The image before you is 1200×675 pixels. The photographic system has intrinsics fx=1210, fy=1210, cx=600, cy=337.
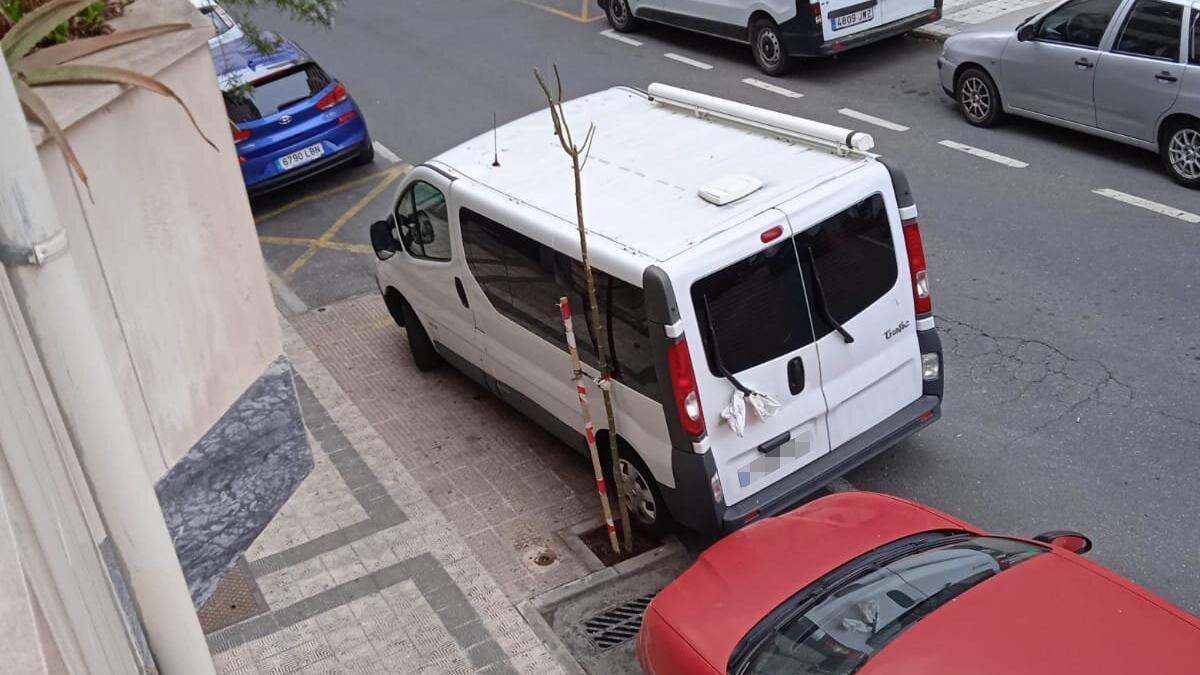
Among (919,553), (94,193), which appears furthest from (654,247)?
(94,193)

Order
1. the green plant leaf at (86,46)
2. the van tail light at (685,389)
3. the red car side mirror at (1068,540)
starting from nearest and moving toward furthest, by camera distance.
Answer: the green plant leaf at (86,46) < the red car side mirror at (1068,540) < the van tail light at (685,389)

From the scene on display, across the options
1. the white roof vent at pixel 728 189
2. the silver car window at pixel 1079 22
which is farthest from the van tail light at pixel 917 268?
the silver car window at pixel 1079 22

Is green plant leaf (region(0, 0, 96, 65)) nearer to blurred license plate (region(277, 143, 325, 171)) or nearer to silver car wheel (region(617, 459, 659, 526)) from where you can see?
silver car wheel (region(617, 459, 659, 526))

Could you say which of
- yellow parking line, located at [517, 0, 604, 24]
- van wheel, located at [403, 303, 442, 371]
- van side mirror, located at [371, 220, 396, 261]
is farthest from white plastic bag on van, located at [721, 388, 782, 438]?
yellow parking line, located at [517, 0, 604, 24]

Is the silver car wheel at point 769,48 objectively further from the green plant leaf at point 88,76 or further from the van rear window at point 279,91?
the green plant leaf at point 88,76

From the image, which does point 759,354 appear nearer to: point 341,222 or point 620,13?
point 341,222

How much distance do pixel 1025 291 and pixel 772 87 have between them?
5829 millimetres

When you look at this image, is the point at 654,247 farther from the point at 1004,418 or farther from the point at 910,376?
the point at 1004,418

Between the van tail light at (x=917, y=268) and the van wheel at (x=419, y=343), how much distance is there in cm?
359

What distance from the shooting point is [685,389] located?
19.9 ft

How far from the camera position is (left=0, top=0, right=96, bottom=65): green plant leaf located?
2.90m

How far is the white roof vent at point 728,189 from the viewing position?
6.35m

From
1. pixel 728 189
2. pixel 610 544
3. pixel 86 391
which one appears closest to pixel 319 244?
pixel 610 544

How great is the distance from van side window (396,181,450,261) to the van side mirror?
0.43ft
